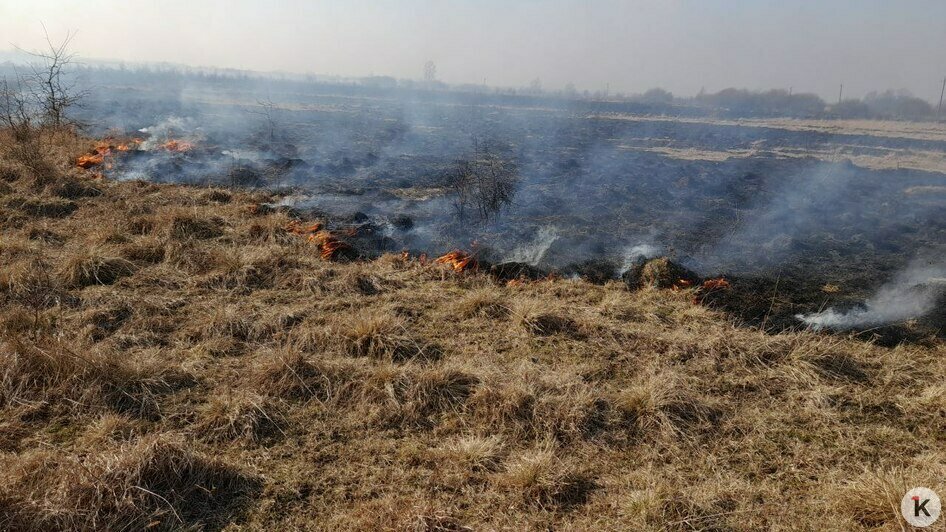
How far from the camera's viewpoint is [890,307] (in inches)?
240

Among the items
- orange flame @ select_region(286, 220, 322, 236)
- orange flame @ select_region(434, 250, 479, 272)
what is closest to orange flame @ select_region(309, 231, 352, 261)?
orange flame @ select_region(286, 220, 322, 236)

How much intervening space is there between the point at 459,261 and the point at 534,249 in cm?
135

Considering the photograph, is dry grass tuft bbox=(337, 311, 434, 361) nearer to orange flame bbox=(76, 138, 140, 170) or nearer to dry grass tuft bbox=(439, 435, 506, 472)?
dry grass tuft bbox=(439, 435, 506, 472)

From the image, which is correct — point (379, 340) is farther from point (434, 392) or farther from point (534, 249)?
point (534, 249)

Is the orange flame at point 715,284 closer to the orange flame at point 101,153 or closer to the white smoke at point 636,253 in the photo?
the white smoke at point 636,253

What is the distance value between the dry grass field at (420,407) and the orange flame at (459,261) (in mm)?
804

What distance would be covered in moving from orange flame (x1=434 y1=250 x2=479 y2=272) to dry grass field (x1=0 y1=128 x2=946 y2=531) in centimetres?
80

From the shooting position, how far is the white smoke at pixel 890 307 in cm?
570

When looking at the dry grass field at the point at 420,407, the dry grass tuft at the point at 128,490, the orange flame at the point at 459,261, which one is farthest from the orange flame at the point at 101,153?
the dry grass tuft at the point at 128,490

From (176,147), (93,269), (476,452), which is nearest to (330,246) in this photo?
(93,269)

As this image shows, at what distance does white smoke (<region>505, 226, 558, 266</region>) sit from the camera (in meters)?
7.38

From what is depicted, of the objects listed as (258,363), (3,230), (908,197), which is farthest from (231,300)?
(908,197)

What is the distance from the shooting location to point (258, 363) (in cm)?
418

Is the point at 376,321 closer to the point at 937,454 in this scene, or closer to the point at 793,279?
the point at 937,454
